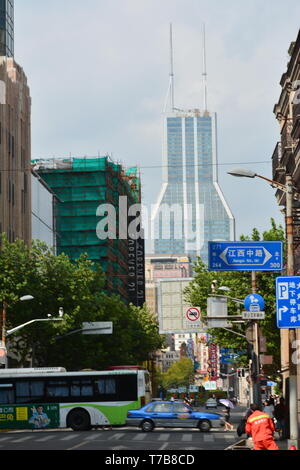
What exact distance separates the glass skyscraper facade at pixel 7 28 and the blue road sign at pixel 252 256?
3099 inches

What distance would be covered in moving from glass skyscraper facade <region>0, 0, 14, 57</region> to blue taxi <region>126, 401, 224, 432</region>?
212 feet

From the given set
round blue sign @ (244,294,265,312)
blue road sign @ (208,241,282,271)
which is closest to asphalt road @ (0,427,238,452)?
round blue sign @ (244,294,265,312)

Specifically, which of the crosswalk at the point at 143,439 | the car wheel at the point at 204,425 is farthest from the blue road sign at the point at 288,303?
the car wheel at the point at 204,425

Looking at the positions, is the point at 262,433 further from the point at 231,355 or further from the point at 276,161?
the point at 231,355

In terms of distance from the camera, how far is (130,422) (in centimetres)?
4850

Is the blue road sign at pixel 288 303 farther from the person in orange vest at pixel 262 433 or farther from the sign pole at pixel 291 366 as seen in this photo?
the sign pole at pixel 291 366

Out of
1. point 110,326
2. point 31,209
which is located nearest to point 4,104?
point 31,209

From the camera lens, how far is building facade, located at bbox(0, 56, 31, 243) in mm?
87125

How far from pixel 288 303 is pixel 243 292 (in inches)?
1591

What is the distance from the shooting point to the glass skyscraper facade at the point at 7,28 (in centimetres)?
10625

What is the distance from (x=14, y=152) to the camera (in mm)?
92125

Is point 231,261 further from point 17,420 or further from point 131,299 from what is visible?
point 131,299

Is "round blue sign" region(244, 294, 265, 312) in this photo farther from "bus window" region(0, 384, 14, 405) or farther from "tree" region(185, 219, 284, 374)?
"tree" region(185, 219, 284, 374)

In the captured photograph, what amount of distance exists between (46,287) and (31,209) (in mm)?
32243
